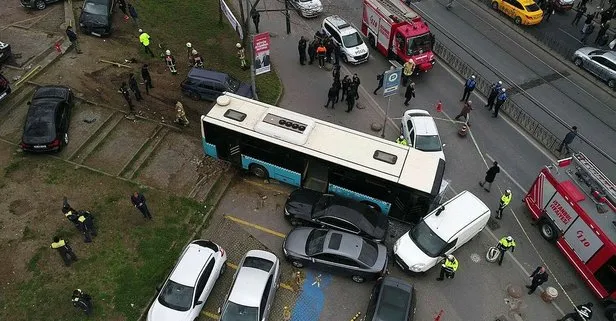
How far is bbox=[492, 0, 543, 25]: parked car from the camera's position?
3008cm

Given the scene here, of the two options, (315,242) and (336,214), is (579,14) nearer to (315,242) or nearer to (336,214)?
(336,214)

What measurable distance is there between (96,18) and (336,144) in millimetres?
17089

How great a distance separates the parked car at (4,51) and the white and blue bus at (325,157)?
12423 millimetres

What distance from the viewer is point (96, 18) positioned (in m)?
25.6

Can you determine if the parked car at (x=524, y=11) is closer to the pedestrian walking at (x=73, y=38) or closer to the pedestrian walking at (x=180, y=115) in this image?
the pedestrian walking at (x=180, y=115)

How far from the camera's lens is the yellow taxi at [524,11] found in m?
30.1

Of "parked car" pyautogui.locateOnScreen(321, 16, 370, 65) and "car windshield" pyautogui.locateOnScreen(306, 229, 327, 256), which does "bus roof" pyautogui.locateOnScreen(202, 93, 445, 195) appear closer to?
"car windshield" pyautogui.locateOnScreen(306, 229, 327, 256)

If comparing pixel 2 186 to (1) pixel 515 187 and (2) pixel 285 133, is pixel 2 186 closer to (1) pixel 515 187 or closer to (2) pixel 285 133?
(2) pixel 285 133

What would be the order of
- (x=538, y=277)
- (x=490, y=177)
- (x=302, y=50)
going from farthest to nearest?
1. (x=302, y=50)
2. (x=490, y=177)
3. (x=538, y=277)

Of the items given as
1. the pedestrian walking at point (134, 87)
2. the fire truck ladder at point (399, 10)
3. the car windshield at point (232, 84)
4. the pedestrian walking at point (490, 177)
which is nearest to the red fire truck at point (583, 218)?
the pedestrian walking at point (490, 177)

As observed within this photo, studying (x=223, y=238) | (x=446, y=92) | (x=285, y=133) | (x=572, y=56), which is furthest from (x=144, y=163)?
(x=572, y=56)

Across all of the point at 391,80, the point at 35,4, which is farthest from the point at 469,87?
the point at 35,4

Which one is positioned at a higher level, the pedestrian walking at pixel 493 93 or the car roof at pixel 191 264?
the pedestrian walking at pixel 493 93

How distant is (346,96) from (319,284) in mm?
10856
